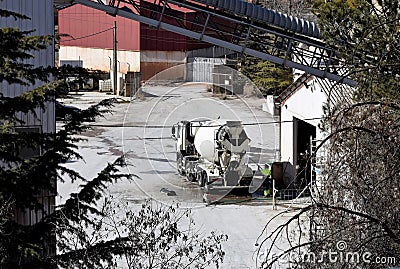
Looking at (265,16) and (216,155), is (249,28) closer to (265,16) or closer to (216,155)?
(265,16)

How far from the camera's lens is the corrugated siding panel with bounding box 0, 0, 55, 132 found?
11047 mm

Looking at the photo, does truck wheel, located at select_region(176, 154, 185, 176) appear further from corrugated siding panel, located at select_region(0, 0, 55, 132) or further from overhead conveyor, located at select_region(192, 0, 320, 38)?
corrugated siding panel, located at select_region(0, 0, 55, 132)

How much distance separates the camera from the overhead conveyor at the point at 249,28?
15.4 m

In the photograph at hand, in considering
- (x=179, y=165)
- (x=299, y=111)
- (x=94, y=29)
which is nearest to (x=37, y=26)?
(x=299, y=111)

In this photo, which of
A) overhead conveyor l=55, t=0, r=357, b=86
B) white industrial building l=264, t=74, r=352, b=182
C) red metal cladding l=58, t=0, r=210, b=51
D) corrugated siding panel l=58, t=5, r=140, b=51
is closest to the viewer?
overhead conveyor l=55, t=0, r=357, b=86

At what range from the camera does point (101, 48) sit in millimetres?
40562

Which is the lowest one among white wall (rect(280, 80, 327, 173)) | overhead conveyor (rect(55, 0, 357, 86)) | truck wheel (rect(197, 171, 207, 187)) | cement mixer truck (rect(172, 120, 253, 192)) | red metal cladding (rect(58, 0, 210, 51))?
truck wheel (rect(197, 171, 207, 187))

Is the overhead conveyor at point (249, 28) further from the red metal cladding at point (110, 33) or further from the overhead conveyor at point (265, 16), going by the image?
the red metal cladding at point (110, 33)

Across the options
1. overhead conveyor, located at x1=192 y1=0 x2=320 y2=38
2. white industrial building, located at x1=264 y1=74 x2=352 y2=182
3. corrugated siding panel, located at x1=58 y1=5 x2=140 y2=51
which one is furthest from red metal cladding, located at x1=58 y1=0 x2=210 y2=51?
overhead conveyor, located at x1=192 y1=0 x2=320 y2=38

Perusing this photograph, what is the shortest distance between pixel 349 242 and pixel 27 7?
6267 millimetres

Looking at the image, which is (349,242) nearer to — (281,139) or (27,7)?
(27,7)

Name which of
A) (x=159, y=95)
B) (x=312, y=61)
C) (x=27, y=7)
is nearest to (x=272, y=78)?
(x=159, y=95)

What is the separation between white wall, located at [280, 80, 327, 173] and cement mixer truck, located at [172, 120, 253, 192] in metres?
1.17

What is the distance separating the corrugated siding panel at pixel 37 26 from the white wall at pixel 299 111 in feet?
25.4
